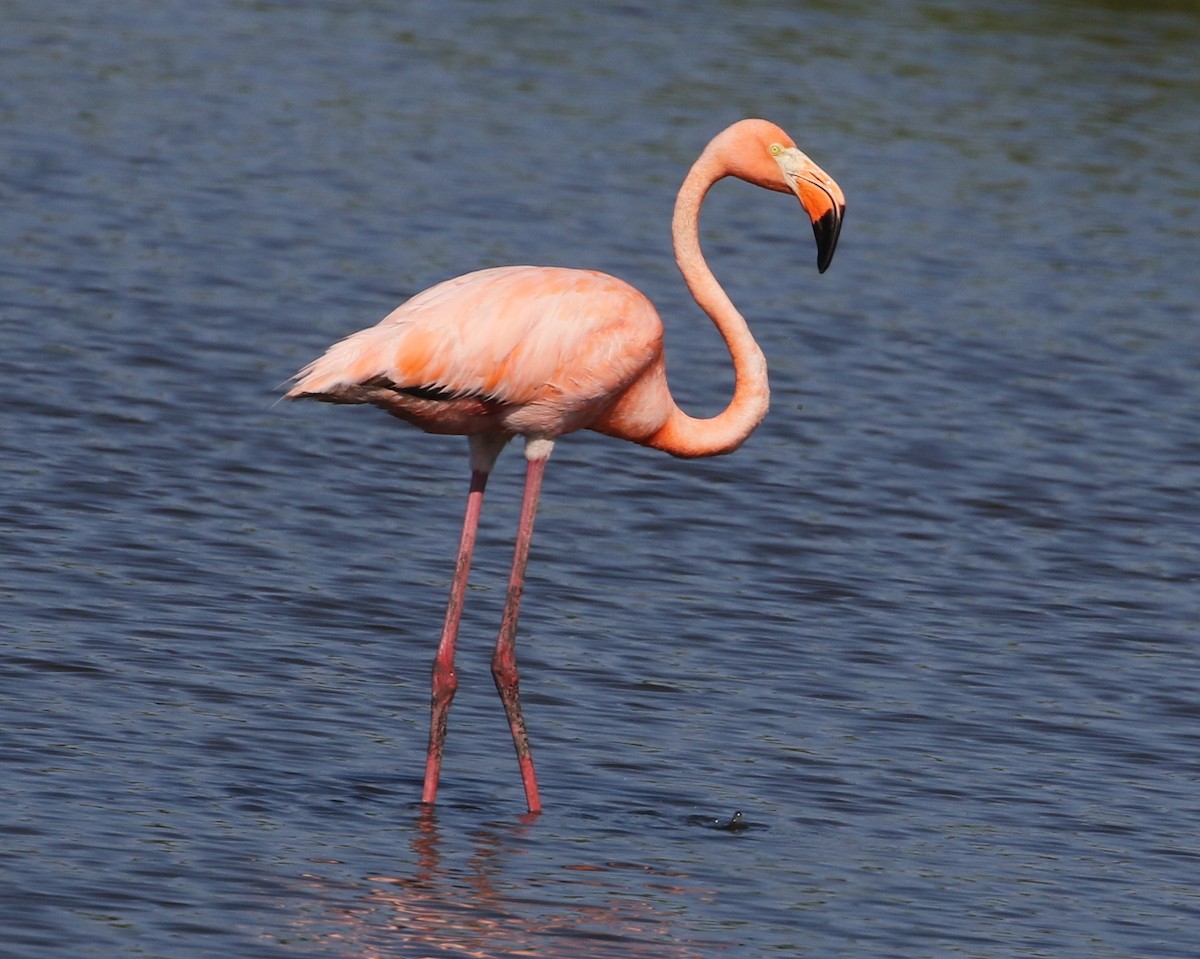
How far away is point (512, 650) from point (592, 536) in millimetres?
3254

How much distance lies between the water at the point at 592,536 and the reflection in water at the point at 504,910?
0.8 inches

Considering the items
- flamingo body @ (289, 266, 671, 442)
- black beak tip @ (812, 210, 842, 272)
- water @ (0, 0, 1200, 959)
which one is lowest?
water @ (0, 0, 1200, 959)

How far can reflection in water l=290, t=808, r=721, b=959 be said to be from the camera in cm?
678

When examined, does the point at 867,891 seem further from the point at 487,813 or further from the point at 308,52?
the point at 308,52

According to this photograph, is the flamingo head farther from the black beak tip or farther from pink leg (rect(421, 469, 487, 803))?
pink leg (rect(421, 469, 487, 803))

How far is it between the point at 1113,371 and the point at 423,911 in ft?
31.5

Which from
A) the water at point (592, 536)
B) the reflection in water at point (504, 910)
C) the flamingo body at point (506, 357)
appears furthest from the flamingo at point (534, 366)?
the water at point (592, 536)

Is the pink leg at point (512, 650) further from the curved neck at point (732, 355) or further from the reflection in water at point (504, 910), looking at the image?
the curved neck at point (732, 355)

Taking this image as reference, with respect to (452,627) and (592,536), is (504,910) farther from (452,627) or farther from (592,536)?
(592,536)

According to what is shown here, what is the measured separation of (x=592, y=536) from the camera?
11586 mm

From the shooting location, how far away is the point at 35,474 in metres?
11.2

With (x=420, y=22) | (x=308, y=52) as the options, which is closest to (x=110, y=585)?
(x=308, y=52)

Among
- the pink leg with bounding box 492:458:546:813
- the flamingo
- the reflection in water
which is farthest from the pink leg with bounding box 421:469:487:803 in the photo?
the reflection in water

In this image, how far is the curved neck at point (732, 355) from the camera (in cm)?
840
